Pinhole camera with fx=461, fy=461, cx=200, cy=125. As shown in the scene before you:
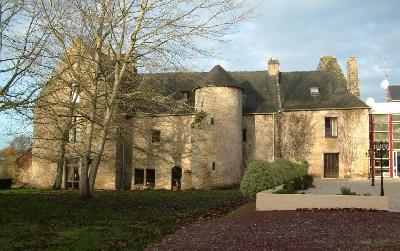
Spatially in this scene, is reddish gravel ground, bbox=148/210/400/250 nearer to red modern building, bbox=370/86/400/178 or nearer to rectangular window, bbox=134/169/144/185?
rectangular window, bbox=134/169/144/185

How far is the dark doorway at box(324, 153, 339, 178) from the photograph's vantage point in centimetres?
3294

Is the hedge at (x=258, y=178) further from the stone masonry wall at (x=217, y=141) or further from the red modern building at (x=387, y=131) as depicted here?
the red modern building at (x=387, y=131)

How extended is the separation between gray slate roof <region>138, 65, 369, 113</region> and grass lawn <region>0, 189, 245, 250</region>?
1338 centimetres

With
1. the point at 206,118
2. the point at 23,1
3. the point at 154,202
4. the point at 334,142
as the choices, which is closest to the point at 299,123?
the point at 334,142

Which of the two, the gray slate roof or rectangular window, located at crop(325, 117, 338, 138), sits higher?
the gray slate roof

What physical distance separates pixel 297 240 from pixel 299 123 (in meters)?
25.0

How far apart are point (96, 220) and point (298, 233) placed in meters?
7.08

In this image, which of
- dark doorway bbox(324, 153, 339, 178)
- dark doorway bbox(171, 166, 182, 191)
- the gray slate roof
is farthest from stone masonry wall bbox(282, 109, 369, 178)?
dark doorway bbox(171, 166, 182, 191)

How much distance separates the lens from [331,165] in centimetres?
3303

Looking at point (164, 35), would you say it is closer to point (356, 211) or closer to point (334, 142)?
point (356, 211)

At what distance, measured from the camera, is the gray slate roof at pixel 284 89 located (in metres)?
32.6

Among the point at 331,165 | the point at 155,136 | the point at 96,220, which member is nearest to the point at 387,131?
the point at 331,165

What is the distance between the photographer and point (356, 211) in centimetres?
1386

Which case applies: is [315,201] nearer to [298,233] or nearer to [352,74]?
[298,233]
